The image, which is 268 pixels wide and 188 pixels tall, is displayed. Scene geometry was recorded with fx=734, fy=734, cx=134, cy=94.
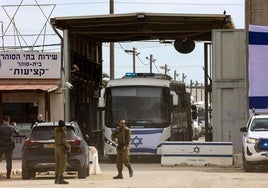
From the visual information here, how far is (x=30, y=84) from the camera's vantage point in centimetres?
3225

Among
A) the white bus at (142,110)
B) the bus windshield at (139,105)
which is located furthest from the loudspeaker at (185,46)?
the bus windshield at (139,105)

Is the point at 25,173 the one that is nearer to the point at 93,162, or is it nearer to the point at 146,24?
the point at 93,162

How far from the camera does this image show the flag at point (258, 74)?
95.8ft

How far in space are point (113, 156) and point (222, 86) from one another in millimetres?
5531

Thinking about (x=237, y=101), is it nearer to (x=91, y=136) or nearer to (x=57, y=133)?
(x=91, y=136)

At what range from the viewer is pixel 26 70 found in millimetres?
32500

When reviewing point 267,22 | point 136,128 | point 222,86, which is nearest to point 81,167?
point 136,128

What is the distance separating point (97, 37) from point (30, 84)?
7244 mm

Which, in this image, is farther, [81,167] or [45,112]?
[45,112]

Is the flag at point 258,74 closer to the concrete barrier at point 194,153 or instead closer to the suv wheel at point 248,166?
the concrete barrier at point 194,153

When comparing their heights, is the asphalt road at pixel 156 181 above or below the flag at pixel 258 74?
below

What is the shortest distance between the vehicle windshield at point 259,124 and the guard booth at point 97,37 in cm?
725

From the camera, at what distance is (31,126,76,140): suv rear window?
68.3 ft

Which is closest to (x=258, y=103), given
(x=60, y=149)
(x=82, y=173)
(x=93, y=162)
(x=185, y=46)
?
(x=93, y=162)
